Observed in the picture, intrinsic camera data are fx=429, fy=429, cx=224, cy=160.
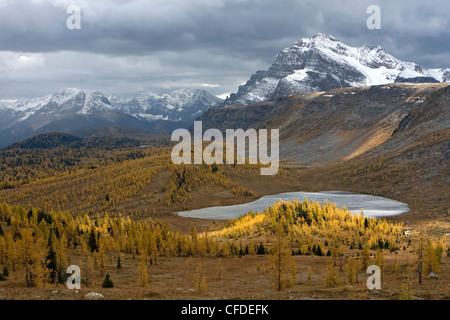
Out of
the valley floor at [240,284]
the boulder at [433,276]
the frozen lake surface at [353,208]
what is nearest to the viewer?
the valley floor at [240,284]

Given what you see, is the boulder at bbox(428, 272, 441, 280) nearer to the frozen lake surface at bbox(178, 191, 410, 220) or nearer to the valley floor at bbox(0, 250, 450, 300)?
the valley floor at bbox(0, 250, 450, 300)

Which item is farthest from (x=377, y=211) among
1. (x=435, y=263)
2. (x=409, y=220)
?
(x=435, y=263)

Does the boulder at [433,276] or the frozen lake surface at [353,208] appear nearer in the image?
the boulder at [433,276]

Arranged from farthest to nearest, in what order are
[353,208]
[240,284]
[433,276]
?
1. [353,208]
2. [240,284]
3. [433,276]

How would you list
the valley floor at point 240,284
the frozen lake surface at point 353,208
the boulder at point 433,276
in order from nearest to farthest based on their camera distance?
the valley floor at point 240,284 → the boulder at point 433,276 → the frozen lake surface at point 353,208

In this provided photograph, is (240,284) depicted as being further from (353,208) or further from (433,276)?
(353,208)

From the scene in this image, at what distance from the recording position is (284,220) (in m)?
127

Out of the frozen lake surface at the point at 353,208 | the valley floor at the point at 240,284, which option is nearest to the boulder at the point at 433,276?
the valley floor at the point at 240,284

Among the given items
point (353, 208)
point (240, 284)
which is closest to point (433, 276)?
point (240, 284)

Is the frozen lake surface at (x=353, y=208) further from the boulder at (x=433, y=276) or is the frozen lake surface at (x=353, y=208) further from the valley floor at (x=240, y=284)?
the boulder at (x=433, y=276)

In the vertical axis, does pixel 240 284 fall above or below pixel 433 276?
below

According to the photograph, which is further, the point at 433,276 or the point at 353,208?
the point at 353,208
